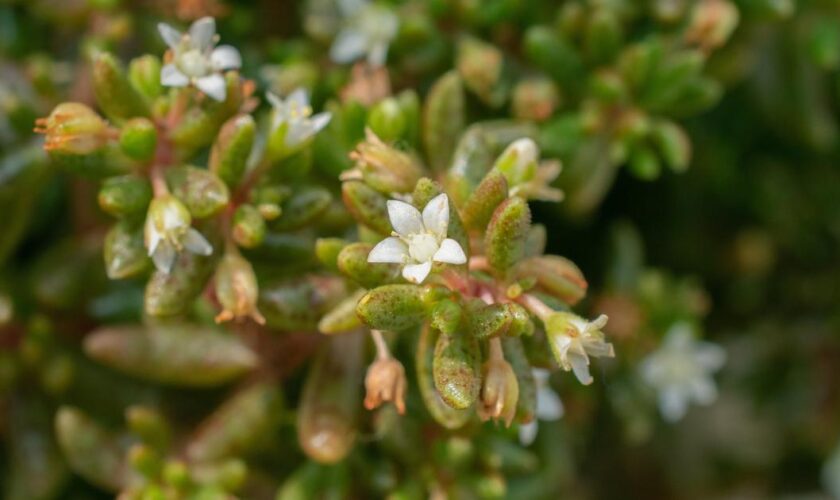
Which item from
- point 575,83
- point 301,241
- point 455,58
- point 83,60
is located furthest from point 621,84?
point 83,60

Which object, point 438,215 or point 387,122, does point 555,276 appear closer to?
point 438,215

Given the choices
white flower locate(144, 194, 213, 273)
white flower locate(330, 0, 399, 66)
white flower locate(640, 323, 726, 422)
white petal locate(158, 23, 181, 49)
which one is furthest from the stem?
white flower locate(640, 323, 726, 422)

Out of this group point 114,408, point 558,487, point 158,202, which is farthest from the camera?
point 558,487

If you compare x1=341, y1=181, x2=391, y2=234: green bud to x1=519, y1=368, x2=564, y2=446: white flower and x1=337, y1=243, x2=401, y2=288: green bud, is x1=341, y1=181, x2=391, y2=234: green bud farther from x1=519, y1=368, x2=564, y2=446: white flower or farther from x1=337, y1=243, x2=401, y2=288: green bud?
x1=519, y1=368, x2=564, y2=446: white flower

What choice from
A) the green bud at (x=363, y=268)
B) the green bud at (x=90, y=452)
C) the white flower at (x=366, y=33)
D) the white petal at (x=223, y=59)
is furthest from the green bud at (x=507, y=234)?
the green bud at (x=90, y=452)

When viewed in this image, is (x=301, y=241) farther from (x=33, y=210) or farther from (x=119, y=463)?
(x=33, y=210)

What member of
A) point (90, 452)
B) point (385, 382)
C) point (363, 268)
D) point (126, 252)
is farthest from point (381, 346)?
point (90, 452)
